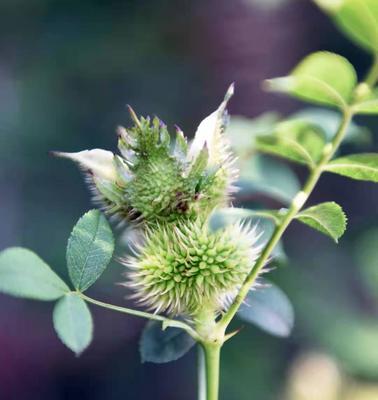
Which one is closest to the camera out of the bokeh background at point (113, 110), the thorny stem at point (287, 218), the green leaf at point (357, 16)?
the green leaf at point (357, 16)

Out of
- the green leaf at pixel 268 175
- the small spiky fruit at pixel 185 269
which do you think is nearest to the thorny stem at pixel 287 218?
the small spiky fruit at pixel 185 269

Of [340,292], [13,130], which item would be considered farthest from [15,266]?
[13,130]

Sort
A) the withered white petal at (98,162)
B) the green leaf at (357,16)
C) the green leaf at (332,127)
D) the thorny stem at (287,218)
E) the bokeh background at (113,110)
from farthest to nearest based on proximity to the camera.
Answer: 1. the bokeh background at (113,110)
2. the green leaf at (332,127)
3. the withered white petal at (98,162)
4. the thorny stem at (287,218)
5. the green leaf at (357,16)

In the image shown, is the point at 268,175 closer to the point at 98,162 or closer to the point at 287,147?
the point at 287,147

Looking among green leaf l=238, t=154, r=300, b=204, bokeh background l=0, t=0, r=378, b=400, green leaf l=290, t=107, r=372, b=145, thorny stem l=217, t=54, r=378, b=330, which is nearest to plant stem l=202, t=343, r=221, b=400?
thorny stem l=217, t=54, r=378, b=330

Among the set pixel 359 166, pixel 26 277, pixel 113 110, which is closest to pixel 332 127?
pixel 359 166

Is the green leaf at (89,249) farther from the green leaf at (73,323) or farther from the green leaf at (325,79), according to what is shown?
the green leaf at (325,79)

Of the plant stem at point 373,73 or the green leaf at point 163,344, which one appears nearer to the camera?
the plant stem at point 373,73

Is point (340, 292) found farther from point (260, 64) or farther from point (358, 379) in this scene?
point (260, 64)
